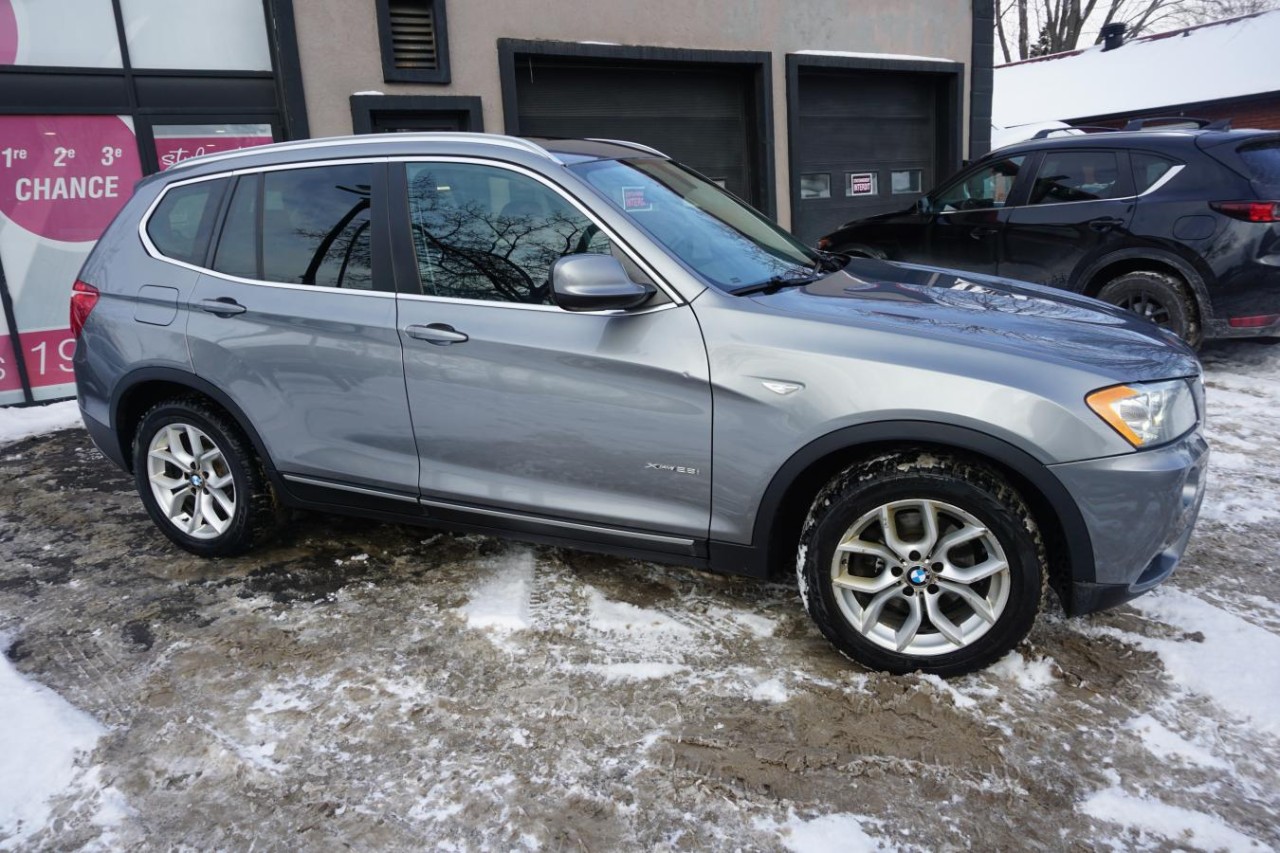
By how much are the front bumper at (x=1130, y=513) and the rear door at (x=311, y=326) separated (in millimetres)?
2348

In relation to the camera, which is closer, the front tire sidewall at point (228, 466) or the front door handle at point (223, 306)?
the front door handle at point (223, 306)

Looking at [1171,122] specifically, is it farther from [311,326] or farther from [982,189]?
[311,326]

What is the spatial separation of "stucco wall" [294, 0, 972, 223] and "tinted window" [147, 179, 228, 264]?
170 inches

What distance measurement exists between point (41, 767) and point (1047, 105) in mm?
28451

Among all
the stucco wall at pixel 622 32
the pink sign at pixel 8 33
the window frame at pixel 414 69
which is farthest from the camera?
the window frame at pixel 414 69

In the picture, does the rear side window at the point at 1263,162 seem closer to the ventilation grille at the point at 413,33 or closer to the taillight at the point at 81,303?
the ventilation grille at the point at 413,33

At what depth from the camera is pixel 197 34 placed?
7.60 metres

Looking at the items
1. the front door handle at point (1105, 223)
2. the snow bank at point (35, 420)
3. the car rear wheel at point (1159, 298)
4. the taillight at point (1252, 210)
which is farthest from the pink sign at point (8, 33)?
the taillight at point (1252, 210)

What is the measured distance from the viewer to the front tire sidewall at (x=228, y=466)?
12.7ft

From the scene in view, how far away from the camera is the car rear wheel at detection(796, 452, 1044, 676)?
8.91ft

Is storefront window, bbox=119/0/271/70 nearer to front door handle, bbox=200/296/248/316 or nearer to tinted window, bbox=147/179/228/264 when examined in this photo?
tinted window, bbox=147/179/228/264

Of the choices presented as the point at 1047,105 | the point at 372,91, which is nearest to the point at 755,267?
the point at 372,91

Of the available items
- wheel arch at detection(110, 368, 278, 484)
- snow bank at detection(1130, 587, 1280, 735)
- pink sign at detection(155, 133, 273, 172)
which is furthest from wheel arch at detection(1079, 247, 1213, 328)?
pink sign at detection(155, 133, 273, 172)

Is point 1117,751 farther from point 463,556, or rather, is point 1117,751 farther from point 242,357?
point 242,357
